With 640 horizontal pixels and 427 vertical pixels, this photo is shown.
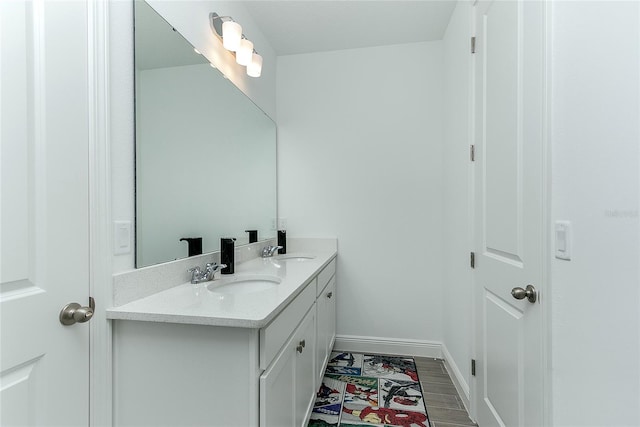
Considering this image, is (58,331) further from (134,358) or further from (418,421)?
(418,421)

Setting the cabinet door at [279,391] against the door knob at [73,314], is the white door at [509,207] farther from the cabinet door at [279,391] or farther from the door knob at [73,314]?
the door knob at [73,314]

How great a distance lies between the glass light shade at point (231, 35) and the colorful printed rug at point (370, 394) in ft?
7.15

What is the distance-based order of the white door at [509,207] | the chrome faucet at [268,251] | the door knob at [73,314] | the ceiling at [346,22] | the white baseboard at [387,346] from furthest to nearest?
the white baseboard at [387,346], the chrome faucet at [268,251], the ceiling at [346,22], the white door at [509,207], the door knob at [73,314]

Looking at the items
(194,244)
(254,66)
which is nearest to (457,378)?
(194,244)

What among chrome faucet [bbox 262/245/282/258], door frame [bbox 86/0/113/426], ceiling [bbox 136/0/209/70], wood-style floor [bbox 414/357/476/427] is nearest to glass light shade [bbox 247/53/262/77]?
ceiling [bbox 136/0/209/70]

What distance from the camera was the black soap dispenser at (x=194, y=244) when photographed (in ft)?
4.68

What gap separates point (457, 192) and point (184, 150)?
1.67 metres

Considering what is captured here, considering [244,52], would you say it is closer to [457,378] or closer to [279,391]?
[279,391]

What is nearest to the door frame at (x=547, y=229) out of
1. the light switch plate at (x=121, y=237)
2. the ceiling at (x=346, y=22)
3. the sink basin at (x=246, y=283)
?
the sink basin at (x=246, y=283)

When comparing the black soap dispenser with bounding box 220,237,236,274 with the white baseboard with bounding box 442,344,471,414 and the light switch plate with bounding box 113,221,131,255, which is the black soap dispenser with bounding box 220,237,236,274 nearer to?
Answer: the light switch plate with bounding box 113,221,131,255

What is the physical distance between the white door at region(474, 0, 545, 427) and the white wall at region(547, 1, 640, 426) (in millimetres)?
84

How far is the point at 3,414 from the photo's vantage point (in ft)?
2.28

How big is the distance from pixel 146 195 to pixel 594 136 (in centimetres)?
A: 150

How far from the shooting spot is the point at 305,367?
4.72 feet
